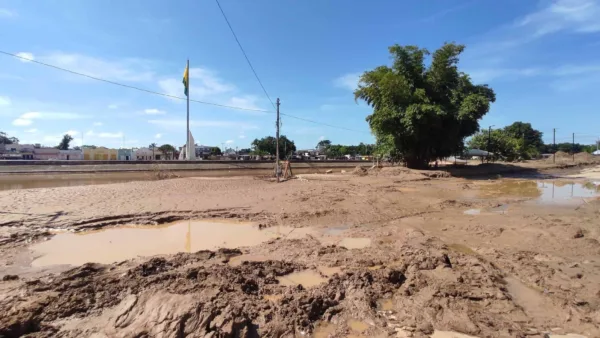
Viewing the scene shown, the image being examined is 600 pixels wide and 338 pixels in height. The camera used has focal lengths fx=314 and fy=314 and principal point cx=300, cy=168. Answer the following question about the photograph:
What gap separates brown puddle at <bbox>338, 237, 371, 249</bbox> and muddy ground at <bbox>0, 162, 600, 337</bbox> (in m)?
0.10

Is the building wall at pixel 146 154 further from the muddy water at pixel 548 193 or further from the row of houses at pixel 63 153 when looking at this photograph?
the muddy water at pixel 548 193

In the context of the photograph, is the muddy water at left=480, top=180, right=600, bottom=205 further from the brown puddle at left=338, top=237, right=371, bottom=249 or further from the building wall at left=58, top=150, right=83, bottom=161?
the building wall at left=58, top=150, right=83, bottom=161

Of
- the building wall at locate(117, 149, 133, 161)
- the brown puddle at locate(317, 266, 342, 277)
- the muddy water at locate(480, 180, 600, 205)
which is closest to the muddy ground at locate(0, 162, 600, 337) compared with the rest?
the brown puddle at locate(317, 266, 342, 277)

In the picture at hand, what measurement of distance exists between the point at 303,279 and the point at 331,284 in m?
0.63

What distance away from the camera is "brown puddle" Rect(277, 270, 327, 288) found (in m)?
4.80

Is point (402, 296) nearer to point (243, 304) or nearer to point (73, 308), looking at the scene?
point (243, 304)

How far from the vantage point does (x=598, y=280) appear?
188 inches

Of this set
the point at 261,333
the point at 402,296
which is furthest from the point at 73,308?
the point at 402,296

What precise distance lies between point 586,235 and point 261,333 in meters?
8.02

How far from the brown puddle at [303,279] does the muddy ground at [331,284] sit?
0.04 meters

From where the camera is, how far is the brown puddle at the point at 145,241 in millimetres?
6332

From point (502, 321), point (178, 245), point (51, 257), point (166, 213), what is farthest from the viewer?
point (166, 213)

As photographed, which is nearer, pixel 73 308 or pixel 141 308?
pixel 141 308

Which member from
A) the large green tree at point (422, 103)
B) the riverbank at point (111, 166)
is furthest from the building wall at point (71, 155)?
the large green tree at point (422, 103)
